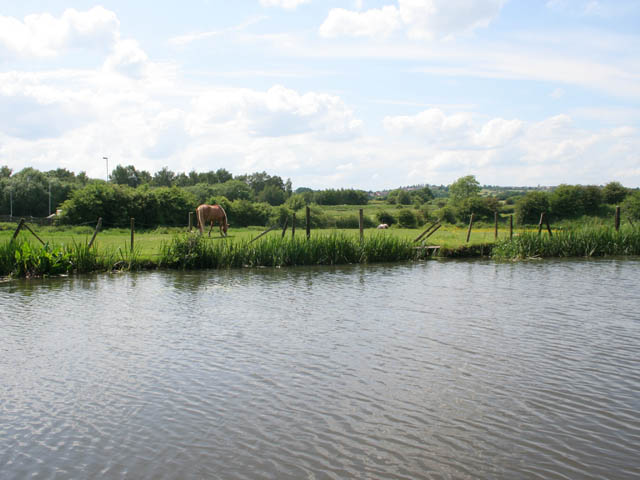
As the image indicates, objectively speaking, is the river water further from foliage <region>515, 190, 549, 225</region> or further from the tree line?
foliage <region>515, 190, 549, 225</region>

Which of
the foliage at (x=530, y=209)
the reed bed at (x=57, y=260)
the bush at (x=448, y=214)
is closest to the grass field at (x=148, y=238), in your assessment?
the reed bed at (x=57, y=260)

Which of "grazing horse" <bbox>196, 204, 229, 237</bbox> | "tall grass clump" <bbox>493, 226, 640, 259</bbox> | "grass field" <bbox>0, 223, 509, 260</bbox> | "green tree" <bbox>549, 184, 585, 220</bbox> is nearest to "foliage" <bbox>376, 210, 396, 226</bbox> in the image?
"green tree" <bbox>549, 184, 585, 220</bbox>

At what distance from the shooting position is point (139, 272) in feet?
62.1

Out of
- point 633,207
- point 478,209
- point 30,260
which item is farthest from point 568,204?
point 30,260

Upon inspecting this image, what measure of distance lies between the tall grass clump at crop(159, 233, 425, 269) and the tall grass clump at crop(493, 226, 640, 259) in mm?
4125

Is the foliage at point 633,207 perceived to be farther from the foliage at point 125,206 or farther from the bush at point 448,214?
the foliage at point 125,206

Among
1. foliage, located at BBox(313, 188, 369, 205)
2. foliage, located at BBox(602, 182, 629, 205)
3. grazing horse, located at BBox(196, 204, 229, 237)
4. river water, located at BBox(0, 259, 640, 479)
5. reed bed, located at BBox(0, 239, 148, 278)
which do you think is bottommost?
river water, located at BBox(0, 259, 640, 479)

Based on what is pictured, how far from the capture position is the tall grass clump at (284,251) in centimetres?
1984

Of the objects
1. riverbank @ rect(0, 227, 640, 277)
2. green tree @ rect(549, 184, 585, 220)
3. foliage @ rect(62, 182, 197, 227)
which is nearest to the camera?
riverbank @ rect(0, 227, 640, 277)

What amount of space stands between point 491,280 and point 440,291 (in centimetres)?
313

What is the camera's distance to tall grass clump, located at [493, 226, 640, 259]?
2398 centimetres

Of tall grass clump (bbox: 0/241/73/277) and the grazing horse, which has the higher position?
the grazing horse

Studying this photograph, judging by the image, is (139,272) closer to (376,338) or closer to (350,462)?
(376,338)

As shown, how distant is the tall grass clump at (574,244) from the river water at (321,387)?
34.3 feet
